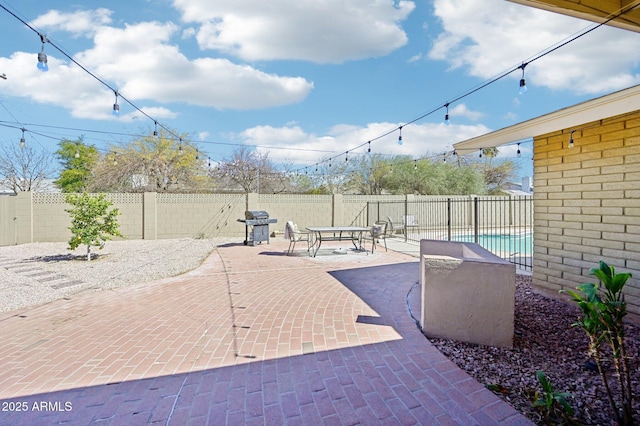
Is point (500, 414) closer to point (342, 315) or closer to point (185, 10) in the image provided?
point (342, 315)

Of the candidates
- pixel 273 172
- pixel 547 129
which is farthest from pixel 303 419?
pixel 273 172

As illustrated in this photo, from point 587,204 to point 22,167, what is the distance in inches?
928

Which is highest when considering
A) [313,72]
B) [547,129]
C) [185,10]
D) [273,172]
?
[313,72]

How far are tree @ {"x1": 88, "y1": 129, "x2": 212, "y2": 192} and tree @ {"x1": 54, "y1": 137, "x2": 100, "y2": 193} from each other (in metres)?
3.75

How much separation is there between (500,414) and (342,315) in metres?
1.89

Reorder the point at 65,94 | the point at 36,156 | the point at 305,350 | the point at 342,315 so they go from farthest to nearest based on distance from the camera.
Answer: the point at 36,156 → the point at 65,94 → the point at 342,315 → the point at 305,350

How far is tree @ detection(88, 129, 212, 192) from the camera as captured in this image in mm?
15602

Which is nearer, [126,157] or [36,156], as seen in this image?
[126,157]

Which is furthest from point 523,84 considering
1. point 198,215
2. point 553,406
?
point 198,215

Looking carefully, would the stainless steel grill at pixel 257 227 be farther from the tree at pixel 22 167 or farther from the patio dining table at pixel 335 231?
the tree at pixel 22 167

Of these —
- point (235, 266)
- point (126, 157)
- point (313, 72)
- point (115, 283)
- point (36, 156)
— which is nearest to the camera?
point (115, 283)

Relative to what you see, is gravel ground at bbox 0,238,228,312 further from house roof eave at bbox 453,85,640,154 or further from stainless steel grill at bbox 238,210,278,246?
house roof eave at bbox 453,85,640,154

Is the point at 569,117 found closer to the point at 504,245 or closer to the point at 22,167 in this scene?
the point at 504,245

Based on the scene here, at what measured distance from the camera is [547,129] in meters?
3.95
